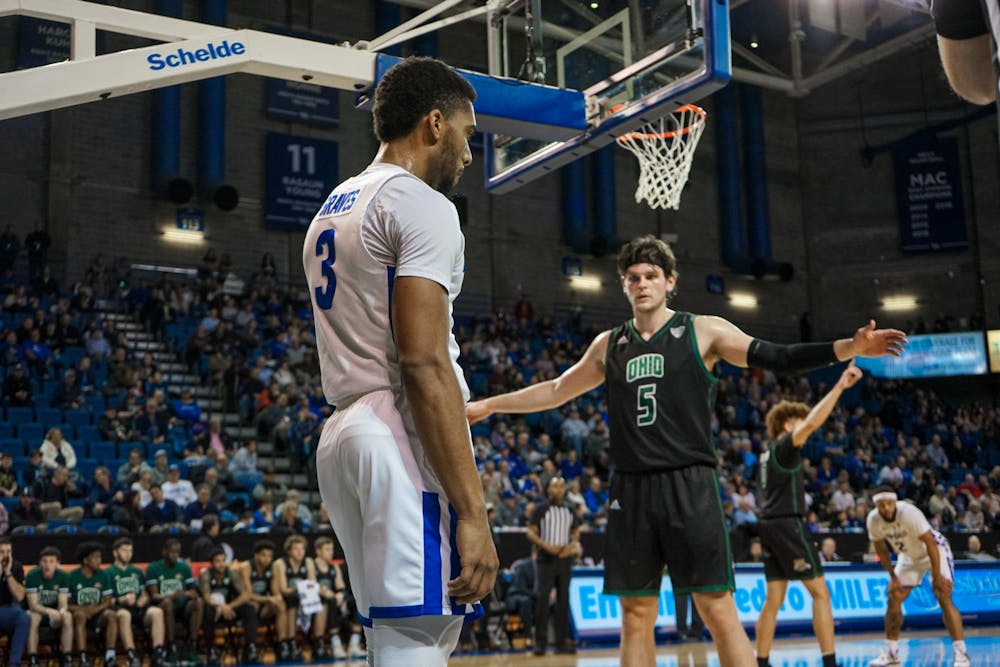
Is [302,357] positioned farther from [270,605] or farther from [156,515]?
[270,605]

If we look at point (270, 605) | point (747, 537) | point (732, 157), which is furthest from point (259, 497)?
point (732, 157)

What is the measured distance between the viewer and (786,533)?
8.95 metres

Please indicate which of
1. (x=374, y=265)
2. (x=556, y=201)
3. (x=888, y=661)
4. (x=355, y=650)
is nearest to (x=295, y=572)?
(x=355, y=650)

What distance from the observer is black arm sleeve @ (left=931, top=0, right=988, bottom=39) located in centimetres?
203

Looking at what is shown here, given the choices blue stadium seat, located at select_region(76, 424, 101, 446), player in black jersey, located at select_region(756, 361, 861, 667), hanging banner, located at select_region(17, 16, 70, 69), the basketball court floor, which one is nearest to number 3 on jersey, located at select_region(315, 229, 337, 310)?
player in black jersey, located at select_region(756, 361, 861, 667)

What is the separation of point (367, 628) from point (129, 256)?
20.9 meters

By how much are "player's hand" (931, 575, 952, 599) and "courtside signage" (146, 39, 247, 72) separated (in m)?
7.52

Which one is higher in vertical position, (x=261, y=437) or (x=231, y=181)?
(x=231, y=181)

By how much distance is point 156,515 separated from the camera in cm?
1361

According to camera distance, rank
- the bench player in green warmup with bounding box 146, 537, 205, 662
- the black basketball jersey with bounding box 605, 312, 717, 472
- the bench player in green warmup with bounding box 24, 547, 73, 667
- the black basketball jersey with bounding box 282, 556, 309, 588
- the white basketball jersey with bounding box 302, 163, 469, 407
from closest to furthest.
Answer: the white basketball jersey with bounding box 302, 163, 469, 407 < the black basketball jersey with bounding box 605, 312, 717, 472 < the bench player in green warmup with bounding box 24, 547, 73, 667 < the bench player in green warmup with bounding box 146, 537, 205, 662 < the black basketball jersey with bounding box 282, 556, 309, 588

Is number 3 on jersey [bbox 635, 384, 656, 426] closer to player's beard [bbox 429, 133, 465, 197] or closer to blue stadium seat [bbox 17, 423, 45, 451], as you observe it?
player's beard [bbox 429, 133, 465, 197]

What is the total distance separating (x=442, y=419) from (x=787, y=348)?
2.79 meters

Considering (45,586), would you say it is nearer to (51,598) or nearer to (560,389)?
(51,598)

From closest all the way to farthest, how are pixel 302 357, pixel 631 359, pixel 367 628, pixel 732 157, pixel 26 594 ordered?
pixel 367 628, pixel 631 359, pixel 26 594, pixel 302 357, pixel 732 157
